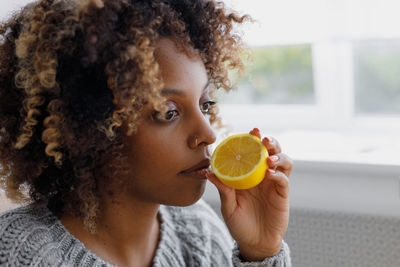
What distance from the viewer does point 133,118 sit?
983mm

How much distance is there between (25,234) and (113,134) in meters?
0.27

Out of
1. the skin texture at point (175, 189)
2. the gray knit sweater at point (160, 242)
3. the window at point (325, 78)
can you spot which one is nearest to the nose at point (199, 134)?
the skin texture at point (175, 189)

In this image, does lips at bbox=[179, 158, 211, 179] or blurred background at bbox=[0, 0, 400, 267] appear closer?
lips at bbox=[179, 158, 211, 179]

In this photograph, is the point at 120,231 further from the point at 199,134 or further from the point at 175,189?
the point at 199,134

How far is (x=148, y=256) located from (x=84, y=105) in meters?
0.43

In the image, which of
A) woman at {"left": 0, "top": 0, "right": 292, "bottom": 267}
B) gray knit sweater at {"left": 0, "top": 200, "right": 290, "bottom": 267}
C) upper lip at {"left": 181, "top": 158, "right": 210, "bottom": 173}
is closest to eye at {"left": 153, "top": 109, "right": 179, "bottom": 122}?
woman at {"left": 0, "top": 0, "right": 292, "bottom": 267}

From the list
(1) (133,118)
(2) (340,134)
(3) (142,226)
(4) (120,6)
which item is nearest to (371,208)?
(2) (340,134)

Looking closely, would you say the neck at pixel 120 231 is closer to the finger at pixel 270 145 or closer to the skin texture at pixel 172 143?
the skin texture at pixel 172 143

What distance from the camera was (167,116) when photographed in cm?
101

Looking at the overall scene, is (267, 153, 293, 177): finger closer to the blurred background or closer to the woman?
the woman

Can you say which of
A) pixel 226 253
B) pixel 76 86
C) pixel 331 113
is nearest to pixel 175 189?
pixel 76 86

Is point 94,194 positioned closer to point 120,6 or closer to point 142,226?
point 142,226

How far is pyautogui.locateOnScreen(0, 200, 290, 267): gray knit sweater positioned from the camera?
1013mm

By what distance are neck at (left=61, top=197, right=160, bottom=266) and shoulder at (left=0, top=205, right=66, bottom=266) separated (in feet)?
0.16
